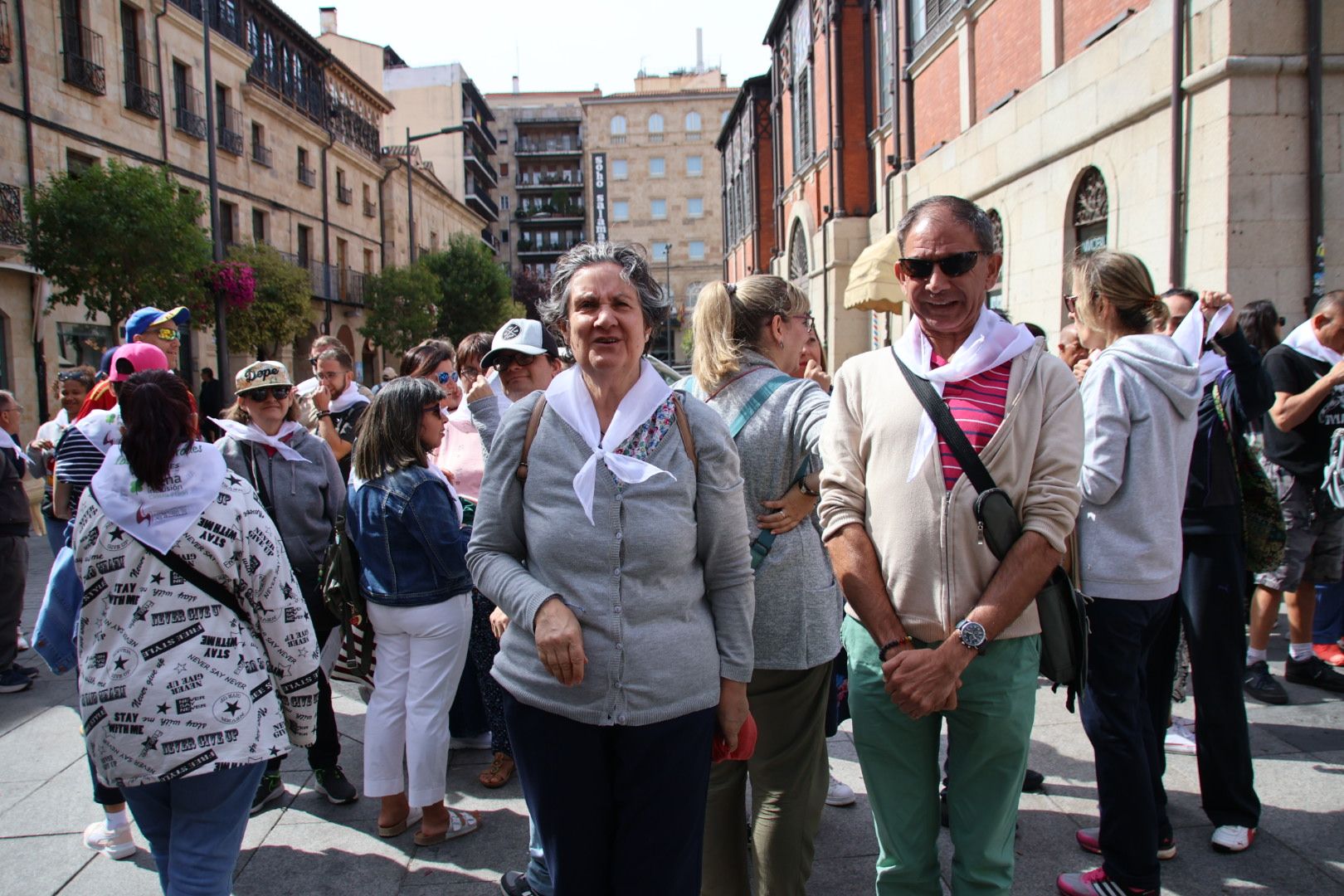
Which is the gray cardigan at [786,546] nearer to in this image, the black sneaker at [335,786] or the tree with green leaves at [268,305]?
the black sneaker at [335,786]

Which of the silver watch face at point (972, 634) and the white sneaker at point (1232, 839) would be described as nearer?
the silver watch face at point (972, 634)

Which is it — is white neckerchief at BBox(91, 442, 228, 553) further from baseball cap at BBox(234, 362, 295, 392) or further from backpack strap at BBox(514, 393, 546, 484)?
baseball cap at BBox(234, 362, 295, 392)

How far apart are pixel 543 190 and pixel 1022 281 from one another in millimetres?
76180

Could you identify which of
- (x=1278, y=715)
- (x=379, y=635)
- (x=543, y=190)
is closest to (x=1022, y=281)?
(x=1278, y=715)

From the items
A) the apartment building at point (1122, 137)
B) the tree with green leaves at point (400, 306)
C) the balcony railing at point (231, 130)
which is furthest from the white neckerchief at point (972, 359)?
the tree with green leaves at point (400, 306)

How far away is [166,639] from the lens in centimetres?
250

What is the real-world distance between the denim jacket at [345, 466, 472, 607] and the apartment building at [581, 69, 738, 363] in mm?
70882

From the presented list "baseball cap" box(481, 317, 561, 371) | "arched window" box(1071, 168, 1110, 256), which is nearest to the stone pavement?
"baseball cap" box(481, 317, 561, 371)

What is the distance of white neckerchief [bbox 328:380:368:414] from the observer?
555 centimetres

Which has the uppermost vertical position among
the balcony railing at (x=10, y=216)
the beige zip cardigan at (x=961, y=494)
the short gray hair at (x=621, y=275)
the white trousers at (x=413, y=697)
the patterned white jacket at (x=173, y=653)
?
the balcony railing at (x=10, y=216)

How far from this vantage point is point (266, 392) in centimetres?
408

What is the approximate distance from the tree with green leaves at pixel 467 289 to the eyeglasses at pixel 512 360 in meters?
40.9

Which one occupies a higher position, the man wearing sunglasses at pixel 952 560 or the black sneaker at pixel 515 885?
the man wearing sunglasses at pixel 952 560

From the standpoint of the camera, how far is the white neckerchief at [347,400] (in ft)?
18.2
